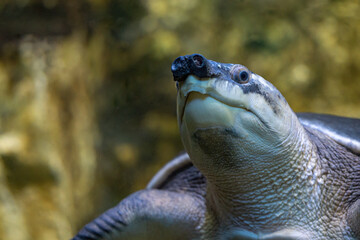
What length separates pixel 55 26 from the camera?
2479 mm

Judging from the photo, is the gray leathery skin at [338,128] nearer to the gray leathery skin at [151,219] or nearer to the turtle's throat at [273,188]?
the turtle's throat at [273,188]

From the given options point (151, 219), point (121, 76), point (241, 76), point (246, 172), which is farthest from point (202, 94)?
point (121, 76)

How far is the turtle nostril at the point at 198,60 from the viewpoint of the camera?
3.12ft

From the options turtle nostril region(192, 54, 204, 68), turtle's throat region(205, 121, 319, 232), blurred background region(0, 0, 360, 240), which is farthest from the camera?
blurred background region(0, 0, 360, 240)

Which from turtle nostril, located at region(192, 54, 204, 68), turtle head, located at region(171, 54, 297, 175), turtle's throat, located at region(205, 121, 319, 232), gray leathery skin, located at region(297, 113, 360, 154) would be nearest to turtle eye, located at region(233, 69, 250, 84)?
turtle head, located at region(171, 54, 297, 175)

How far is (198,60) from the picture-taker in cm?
96

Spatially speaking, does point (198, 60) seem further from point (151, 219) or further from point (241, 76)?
point (151, 219)

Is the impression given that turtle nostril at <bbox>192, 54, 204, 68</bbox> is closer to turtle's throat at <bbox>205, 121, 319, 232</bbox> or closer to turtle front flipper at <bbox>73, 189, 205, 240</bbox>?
turtle's throat at <bbox>205, 121, 319, 232</bbox>

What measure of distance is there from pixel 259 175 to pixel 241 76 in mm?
302

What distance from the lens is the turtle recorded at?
0.98m

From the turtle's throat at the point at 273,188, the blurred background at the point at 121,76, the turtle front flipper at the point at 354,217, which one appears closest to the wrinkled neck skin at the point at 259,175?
the turtle's throat at the point at 273,188

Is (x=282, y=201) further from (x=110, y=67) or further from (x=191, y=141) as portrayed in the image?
(x=110, y=67)

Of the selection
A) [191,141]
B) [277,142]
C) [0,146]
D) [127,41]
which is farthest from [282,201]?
[0,146]

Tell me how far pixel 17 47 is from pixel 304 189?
6.72ft
